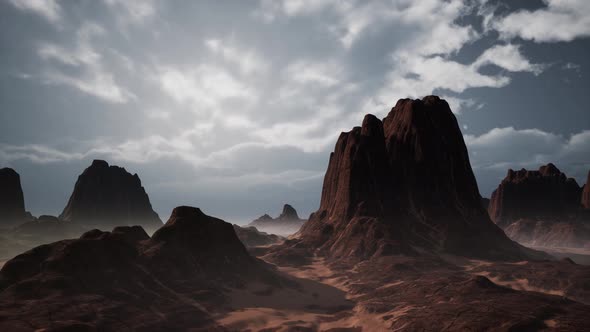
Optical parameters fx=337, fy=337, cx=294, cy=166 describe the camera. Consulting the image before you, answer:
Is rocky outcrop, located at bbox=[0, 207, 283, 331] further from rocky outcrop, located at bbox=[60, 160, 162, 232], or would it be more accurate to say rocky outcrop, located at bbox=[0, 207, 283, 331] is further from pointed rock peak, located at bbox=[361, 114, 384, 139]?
rocky outcrop, located at bbox=[60, 160, 162, 232]

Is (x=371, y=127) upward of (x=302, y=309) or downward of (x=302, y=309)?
upward

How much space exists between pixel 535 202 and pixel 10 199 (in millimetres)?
236590

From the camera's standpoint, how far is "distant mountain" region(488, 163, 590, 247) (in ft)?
471

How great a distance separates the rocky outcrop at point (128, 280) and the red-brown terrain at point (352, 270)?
164mm

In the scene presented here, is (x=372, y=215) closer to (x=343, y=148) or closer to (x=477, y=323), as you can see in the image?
(x=343, y=148)

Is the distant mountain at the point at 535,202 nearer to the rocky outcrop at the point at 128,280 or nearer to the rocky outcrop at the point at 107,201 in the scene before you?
the rocky outcrop at the point at 128,280

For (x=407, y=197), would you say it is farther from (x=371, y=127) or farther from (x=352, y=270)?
(x=352, y=270)

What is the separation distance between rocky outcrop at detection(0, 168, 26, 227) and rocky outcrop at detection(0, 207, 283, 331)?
130451mm

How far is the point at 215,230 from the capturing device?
56562mm

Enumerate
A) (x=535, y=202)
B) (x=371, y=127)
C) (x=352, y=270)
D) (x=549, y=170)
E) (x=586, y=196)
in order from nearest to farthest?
(x=352, y=270) → (x=371, y=127) → (x=586, y=196) → (x=535, y=202) → (x=549, y=170)

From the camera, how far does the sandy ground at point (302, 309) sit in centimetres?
3653

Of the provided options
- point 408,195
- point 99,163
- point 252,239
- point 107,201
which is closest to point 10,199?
point 107,201

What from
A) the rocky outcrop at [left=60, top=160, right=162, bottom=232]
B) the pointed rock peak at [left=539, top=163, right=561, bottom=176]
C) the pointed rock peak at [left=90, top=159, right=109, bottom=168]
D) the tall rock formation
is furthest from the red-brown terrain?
the pointed rock peak at [left=90, top=159, right=109, bottom=168]

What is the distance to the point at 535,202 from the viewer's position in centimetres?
15838
